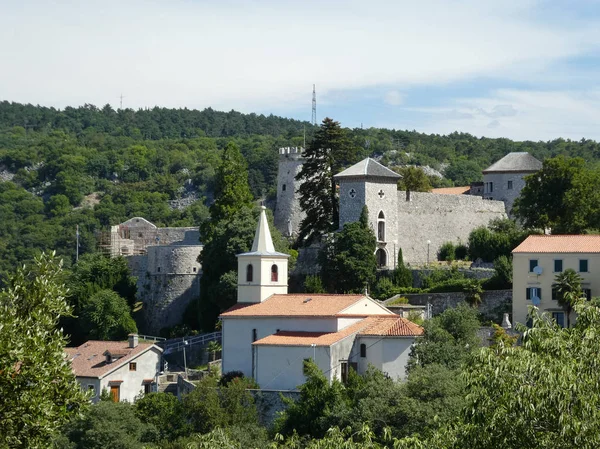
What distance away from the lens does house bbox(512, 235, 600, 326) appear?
58.6 meters

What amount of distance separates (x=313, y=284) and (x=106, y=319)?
12.4 m

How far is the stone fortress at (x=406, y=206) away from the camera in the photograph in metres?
69.9

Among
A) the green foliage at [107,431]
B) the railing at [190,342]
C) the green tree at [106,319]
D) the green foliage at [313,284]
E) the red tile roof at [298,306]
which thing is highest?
the green foliage at [313,284]

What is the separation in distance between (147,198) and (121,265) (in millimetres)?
75665

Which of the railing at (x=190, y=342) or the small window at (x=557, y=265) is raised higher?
the small window at (x=557, y=265)

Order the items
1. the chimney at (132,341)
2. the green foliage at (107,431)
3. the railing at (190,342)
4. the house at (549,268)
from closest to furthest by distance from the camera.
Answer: the green foliage at (107,431) → the house at (549,268) → the chimney at (132,341) → the railing at (190,342)

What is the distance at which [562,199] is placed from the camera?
67.8m

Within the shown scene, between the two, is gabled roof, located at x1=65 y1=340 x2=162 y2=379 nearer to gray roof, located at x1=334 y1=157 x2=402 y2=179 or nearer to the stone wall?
the stone wall

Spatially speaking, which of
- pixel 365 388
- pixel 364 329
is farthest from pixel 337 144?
pixel 365 388

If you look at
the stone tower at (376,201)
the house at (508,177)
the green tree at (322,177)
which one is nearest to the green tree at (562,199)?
the stone tower at (376,201)

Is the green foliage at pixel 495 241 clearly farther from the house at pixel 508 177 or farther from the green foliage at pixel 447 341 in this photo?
the green foliage at pixel 447 341

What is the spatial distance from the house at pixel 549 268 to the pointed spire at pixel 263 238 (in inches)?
461

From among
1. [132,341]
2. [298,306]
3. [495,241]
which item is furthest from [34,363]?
[495,241]

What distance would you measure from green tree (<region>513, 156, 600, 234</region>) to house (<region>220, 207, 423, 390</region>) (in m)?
Result: 11.9
